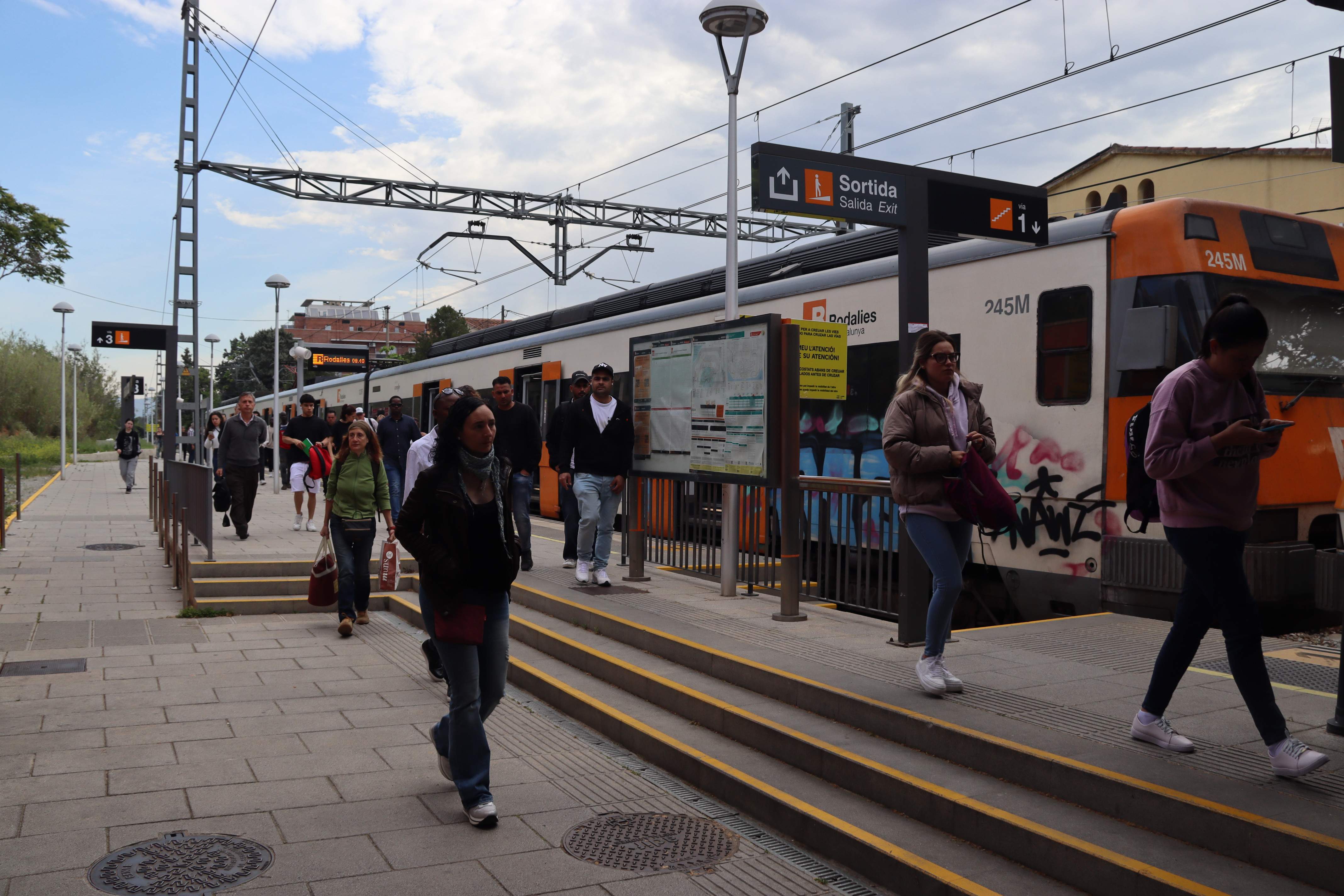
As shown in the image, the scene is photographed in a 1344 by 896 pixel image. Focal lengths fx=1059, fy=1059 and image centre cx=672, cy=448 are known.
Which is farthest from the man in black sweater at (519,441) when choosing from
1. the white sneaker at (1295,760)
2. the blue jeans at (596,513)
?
the white sneaker at (1295,760)

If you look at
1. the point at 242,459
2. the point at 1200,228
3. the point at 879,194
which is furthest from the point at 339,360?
the point at 1200,228

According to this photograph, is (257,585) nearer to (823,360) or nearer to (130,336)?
(823,360)

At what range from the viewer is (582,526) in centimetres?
910

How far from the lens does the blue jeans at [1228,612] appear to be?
12.6 ft

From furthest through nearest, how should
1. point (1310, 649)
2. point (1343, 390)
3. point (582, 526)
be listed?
1. point (582, 526)
2. point (1343, 390)
3. point (1310, 649)

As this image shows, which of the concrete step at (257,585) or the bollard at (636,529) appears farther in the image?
the concrete step at (257,585)

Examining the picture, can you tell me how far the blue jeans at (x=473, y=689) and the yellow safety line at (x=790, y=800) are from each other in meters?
1.13

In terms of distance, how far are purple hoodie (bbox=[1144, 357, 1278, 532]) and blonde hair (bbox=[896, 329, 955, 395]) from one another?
124cm

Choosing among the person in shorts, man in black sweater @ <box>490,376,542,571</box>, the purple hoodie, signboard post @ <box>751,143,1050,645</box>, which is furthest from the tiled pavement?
the person in shorts

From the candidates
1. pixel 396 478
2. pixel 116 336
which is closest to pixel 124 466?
pixel 116 336

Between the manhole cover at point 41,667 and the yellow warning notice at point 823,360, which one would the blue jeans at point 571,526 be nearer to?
the yellow warning notice at point 823,360

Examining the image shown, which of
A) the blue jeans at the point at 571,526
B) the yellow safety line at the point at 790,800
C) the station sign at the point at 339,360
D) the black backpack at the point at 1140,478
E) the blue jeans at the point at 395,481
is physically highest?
the station sign at the point at 339,360

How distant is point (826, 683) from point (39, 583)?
8541 millimetres

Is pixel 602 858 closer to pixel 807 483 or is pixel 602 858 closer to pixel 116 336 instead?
pixel 807 483
